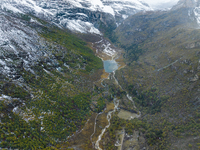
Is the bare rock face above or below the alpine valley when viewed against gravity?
above

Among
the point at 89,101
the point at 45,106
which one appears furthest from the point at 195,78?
the point at 45,106

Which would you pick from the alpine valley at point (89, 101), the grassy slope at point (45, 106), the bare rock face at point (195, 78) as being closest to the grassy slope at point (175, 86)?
the alpine valley at point (89, 101)

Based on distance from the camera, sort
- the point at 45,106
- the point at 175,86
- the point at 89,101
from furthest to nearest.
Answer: the point at 89,101, the point at 175,86, the point at 45,106

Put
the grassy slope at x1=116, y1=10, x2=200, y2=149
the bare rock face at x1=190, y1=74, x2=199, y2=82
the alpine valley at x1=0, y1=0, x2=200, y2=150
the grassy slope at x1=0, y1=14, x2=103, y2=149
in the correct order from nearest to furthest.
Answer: the grassy slope at x1=0, y1=14, x2=103, y2=149 → the alpine valley at x1=0, y1=0, x2=200, y2=150 → the grassy slope at x1=116, y1=10, x2=200, y2=149 → the bare rock face at x1=190, y1=74, x2=199, y2=82

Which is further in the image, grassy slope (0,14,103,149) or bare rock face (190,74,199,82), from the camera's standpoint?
bare rock face (190,74,199,82)

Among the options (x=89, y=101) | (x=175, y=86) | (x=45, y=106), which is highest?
(x=175, y=86)

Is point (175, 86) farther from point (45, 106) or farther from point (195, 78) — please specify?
point (45, 106)

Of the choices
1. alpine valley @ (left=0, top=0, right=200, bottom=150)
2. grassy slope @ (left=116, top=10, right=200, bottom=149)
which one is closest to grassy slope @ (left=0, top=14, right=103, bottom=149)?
alpine valley @ (left=0, top=0, right=200, bottom=150)

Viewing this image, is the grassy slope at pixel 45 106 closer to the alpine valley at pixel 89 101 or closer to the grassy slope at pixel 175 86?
the alpine valley at pixel 89 101

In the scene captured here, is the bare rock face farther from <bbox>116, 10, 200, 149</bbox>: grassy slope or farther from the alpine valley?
<bbox>116, 10, 200, 149</bbox>: grassy slope

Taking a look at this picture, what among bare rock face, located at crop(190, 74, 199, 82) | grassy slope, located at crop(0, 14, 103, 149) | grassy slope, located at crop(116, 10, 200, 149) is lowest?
grassy slope, located at crop(0, 14, 103, 149)

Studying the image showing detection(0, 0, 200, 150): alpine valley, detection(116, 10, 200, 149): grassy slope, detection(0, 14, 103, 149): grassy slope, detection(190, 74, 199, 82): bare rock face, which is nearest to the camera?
detection(0, 14, 103, 149): grassy slope

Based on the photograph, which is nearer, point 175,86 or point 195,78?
point 195,78
